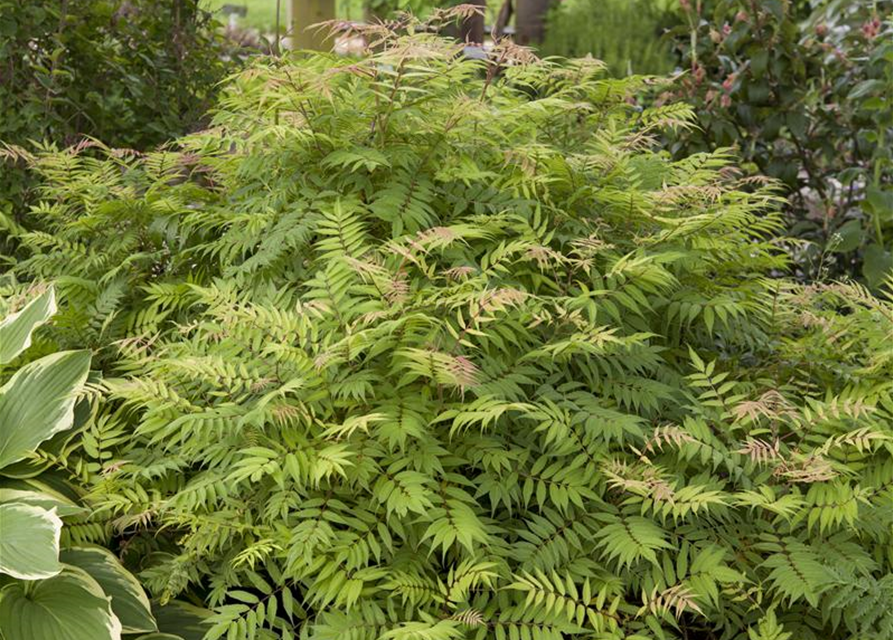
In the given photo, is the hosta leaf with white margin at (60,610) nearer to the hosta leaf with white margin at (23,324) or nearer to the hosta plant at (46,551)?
the hosta plant at (46,551)

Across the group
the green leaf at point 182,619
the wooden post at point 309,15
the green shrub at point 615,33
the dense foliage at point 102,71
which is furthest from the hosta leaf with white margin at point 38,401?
the green shrub at point 615,33

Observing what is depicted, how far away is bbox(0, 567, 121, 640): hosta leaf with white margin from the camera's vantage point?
226 centimetres

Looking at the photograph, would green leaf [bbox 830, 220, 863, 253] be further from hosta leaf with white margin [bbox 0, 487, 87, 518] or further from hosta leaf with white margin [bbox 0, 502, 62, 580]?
hosta leaf with white margin [bbox 0, 502, 62, 580]

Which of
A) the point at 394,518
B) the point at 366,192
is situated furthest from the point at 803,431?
the point at 366,192

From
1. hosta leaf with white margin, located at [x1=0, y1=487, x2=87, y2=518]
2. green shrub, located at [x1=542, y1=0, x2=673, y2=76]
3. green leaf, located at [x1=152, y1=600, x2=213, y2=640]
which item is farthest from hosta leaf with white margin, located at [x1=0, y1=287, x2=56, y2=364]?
green shrub, located at [x1=542, y1=0, x2=673, y2=76]

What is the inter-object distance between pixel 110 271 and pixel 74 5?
89.3 inches

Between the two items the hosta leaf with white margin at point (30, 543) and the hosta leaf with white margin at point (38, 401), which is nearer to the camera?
the hosta leaf with white margin at point (30, 543)

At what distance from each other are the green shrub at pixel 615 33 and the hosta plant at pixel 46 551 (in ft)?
24.5

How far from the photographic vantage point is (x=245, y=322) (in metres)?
2.40

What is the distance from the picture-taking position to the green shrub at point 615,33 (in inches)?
380

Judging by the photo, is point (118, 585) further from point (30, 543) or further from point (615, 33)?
point (615, 33)

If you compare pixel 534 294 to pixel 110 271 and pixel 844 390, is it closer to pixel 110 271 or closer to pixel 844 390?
pixel 844 390

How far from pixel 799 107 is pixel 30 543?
388 centimetres

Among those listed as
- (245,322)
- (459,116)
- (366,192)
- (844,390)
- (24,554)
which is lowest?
(24,554)
